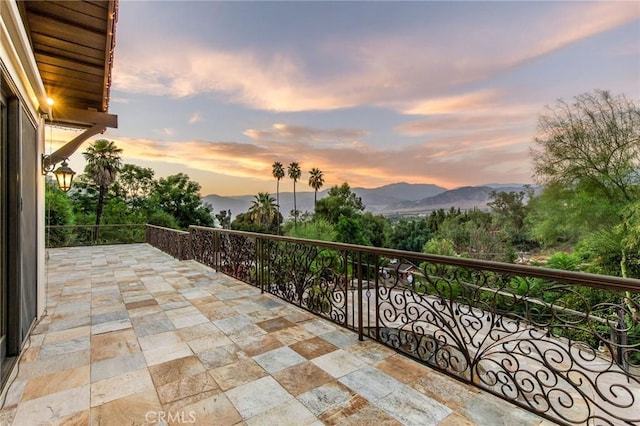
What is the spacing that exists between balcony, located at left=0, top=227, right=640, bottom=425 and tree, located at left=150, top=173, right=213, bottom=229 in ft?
Result: 67.3

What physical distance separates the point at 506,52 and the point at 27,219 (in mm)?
11001

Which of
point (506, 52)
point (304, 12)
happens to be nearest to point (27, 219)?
point (304, 12)

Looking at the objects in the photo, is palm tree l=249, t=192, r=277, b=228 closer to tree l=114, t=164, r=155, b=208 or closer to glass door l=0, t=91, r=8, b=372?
tree l=114, t=164, r=155, b=208

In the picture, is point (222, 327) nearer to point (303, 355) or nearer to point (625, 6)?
point (303, 355)

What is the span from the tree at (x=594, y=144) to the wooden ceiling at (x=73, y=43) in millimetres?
16834

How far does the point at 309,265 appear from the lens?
367 cm

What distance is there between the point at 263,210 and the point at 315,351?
29.1m

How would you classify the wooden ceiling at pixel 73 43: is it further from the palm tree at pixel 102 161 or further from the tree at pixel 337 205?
the tree at pixel 337 205

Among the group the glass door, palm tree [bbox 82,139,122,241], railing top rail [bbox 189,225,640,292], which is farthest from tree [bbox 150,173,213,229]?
railing top rail [bbox 189,225,640,292]

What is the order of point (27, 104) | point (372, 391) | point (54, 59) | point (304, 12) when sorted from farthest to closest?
1. point (304, 12)
2. point (54, 59)
3. point (27, 104)
4. point (372, 391)

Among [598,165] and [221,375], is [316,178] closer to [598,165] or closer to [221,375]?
[598,165]

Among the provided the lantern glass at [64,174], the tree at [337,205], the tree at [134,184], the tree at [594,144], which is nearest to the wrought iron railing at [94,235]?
the lantern glass at [64,174]

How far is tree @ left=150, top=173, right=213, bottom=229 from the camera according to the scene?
23031mm

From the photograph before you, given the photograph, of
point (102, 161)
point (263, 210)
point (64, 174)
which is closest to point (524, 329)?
point (64, 174)
